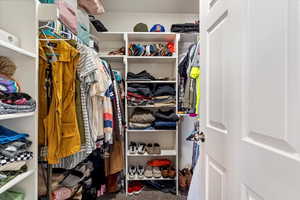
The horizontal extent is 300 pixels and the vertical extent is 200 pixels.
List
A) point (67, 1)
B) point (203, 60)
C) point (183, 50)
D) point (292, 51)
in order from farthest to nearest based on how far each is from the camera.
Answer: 1. point (183, 50)
2. point (67, 1)
3. point (203, 60)
4. point (292, 51)

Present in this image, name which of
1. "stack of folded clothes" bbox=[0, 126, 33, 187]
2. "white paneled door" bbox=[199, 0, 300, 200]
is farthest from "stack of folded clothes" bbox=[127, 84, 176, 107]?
"stack of folded clothes" bbox=[0, 126, 33, 187]

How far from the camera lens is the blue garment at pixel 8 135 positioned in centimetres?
94

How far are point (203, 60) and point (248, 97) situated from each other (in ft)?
1.73

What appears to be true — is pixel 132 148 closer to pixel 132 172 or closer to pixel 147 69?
pixel 132 172

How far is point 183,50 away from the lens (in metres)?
2.62

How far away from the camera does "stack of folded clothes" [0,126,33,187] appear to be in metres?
0.91

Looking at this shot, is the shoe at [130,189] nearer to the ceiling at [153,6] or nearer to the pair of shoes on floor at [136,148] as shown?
the pair of shoes on floor at [136,148]

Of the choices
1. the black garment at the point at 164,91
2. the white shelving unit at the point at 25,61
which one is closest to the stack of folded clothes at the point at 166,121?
the black garment at the point at 164,91

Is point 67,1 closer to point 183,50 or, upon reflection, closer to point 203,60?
point 203,60

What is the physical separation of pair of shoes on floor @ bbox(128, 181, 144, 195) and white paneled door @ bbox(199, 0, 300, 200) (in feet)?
5.04

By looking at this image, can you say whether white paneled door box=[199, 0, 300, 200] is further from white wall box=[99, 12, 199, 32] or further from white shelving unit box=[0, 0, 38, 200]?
white wall box=[99, 12, 199, 32]

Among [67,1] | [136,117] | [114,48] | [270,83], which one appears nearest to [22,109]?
[67,1]

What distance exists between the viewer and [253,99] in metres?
0.68

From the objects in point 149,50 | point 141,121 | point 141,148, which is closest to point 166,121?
point 141,121
